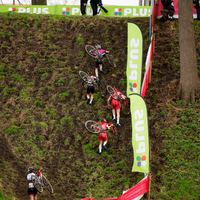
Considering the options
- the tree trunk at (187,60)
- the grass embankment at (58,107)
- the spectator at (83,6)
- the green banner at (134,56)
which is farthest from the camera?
the spectator at (83,6)

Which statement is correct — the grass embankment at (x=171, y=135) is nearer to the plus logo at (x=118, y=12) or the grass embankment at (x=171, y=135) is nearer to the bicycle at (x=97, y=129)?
the bicycle at (x=97, y=129)

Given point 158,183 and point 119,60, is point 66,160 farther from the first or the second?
point 119,60

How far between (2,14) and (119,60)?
446 inches

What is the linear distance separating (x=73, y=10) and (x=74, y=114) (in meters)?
12.5

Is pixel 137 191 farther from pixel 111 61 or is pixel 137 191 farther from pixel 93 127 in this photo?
pixel 111 61

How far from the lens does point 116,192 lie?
1263 centimetres

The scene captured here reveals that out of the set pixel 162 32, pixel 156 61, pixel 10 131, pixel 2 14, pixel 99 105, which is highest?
pixel 2 14

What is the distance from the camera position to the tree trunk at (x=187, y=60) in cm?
1584

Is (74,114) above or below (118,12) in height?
below

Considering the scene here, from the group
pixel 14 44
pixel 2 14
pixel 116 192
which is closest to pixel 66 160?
pixel 116 192

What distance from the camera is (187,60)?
634 inches

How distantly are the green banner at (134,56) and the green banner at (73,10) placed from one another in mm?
12443

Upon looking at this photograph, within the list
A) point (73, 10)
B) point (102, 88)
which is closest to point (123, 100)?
point (102, 88)

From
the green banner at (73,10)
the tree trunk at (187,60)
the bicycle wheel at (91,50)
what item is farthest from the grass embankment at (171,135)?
the green banner at (73,10)
